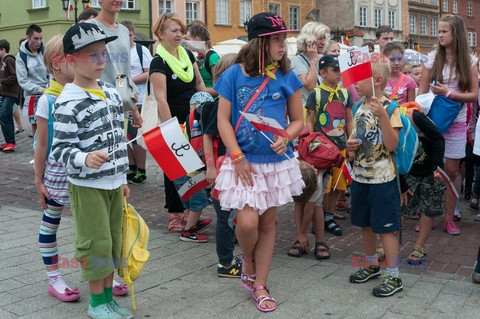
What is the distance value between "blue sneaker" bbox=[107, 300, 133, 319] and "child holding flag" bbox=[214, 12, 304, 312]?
0.85 metres

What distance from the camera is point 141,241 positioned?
4.08 m

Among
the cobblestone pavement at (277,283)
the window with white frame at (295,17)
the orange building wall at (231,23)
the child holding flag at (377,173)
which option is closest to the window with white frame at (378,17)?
the window with white frame at (295,17)

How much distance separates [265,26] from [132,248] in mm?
1691

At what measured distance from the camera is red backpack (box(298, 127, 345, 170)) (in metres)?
5.41

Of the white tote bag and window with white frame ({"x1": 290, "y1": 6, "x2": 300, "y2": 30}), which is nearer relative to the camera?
the white tote bag

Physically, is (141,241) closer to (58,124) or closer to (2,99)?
(58,124)

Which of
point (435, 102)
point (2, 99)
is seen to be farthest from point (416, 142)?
point (2, 99)

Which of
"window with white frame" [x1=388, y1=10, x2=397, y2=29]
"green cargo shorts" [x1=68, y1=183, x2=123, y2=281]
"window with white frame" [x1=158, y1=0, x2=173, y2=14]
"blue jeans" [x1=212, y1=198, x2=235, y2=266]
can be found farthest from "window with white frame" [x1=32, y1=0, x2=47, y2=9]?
"window with white frame" [x1=388, y1=10, x2=397, y2=29]

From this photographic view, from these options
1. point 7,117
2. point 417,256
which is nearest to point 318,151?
point 417,256

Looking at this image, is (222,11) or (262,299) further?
(222,11)

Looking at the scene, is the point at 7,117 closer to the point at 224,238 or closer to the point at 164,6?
the point at 224,238

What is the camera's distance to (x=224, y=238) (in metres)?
4.80

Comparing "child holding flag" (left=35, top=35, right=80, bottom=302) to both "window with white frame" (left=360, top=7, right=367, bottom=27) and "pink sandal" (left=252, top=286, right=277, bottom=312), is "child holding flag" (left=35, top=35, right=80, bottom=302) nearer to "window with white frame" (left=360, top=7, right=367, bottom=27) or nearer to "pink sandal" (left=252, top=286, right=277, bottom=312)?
"pink sandal" (left=252, top=286, right=277, bottom=312)

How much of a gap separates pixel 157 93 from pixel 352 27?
42.7 metres
